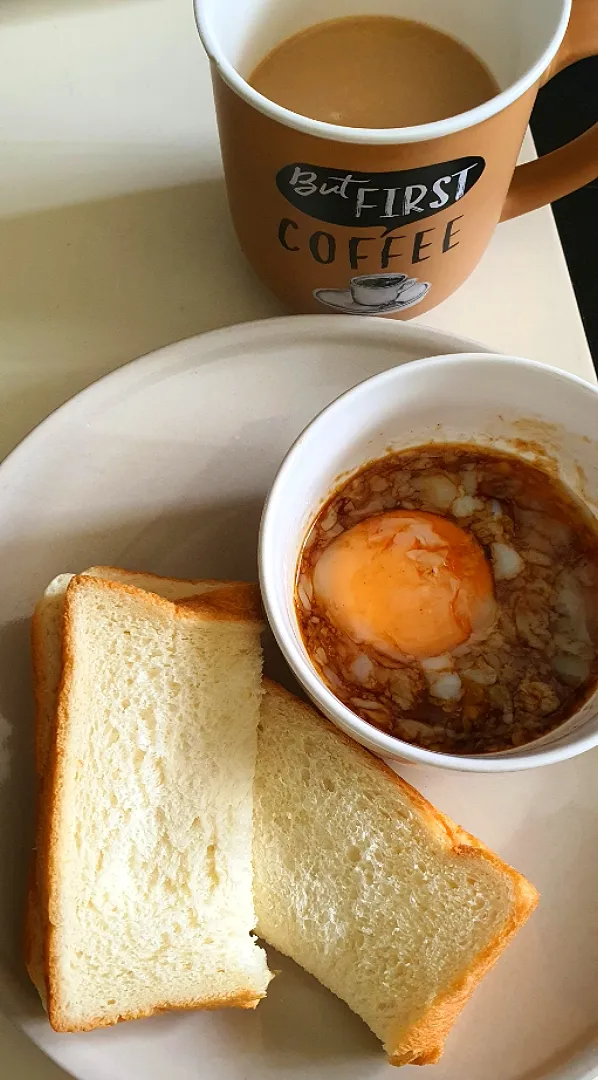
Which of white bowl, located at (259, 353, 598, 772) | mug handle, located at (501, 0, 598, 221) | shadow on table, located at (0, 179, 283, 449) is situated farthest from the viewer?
shadow on table, located at (0, 179, 283, 449)

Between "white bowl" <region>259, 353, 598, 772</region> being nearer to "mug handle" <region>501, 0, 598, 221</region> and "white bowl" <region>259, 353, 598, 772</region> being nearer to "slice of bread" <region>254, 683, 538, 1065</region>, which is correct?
"slice of bread" <region>254, 683, 538, 1065</region>

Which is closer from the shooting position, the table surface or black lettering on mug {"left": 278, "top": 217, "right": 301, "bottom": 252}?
black lettering on mug {"left": 278, "top": 217, "right": 301, "bottom": 252}

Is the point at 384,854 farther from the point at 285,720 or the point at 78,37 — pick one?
the point at 78,37

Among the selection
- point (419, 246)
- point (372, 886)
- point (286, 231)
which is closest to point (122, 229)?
point (286, 231)

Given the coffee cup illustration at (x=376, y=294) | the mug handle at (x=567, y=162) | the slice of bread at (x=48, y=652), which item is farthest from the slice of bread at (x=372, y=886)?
the mug handle at (x=567, y=162)

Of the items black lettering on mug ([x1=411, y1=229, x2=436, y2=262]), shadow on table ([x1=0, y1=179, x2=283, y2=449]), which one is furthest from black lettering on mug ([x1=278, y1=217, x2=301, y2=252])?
shadow on table ([x1=0, y1=179, x2=283, y2=449])

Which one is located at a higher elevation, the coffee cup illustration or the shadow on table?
the coffee cup illustration

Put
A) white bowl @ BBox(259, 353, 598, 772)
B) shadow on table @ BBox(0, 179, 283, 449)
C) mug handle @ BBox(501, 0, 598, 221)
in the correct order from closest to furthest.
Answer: white bowl @ BBox(259, 353, 598, 772) → mug handle @ BBox(501, 0, 598, 221) → shadow on table @ BBox(0, 179, 283, 449)
